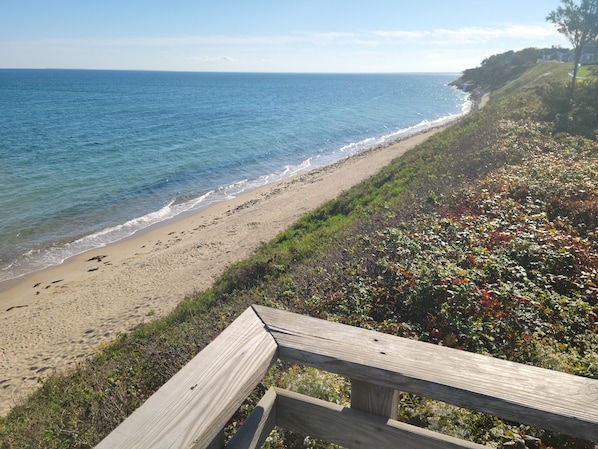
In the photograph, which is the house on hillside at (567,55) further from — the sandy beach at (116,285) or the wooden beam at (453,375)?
the wooden beam at (453,375)

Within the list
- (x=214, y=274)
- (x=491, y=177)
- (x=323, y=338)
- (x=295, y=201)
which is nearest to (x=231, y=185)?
(x=295, y=201)

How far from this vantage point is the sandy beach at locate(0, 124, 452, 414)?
10047 millimetres

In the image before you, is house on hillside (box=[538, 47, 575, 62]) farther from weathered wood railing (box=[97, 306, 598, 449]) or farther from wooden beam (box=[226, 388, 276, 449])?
wooden beam (box=[226, 388, 276, 449])

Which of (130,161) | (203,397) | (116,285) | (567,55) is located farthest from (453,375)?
(567,55)

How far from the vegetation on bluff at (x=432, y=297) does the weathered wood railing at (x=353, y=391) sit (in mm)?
1505

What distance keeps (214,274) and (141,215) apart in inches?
357

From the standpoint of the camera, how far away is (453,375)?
1.54 m

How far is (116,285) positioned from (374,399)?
1326 cm

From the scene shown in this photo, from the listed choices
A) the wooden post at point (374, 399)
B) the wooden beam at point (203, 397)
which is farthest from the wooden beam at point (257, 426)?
the wooden post at point (374, 399)

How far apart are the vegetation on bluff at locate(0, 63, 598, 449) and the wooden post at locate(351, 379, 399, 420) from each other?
1540 mm

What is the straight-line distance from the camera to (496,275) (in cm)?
559

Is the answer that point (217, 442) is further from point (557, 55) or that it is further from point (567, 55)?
Result: point (557, 55)

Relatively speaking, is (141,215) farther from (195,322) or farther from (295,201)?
(195,322)

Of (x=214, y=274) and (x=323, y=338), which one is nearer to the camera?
(x=323, y=338)
